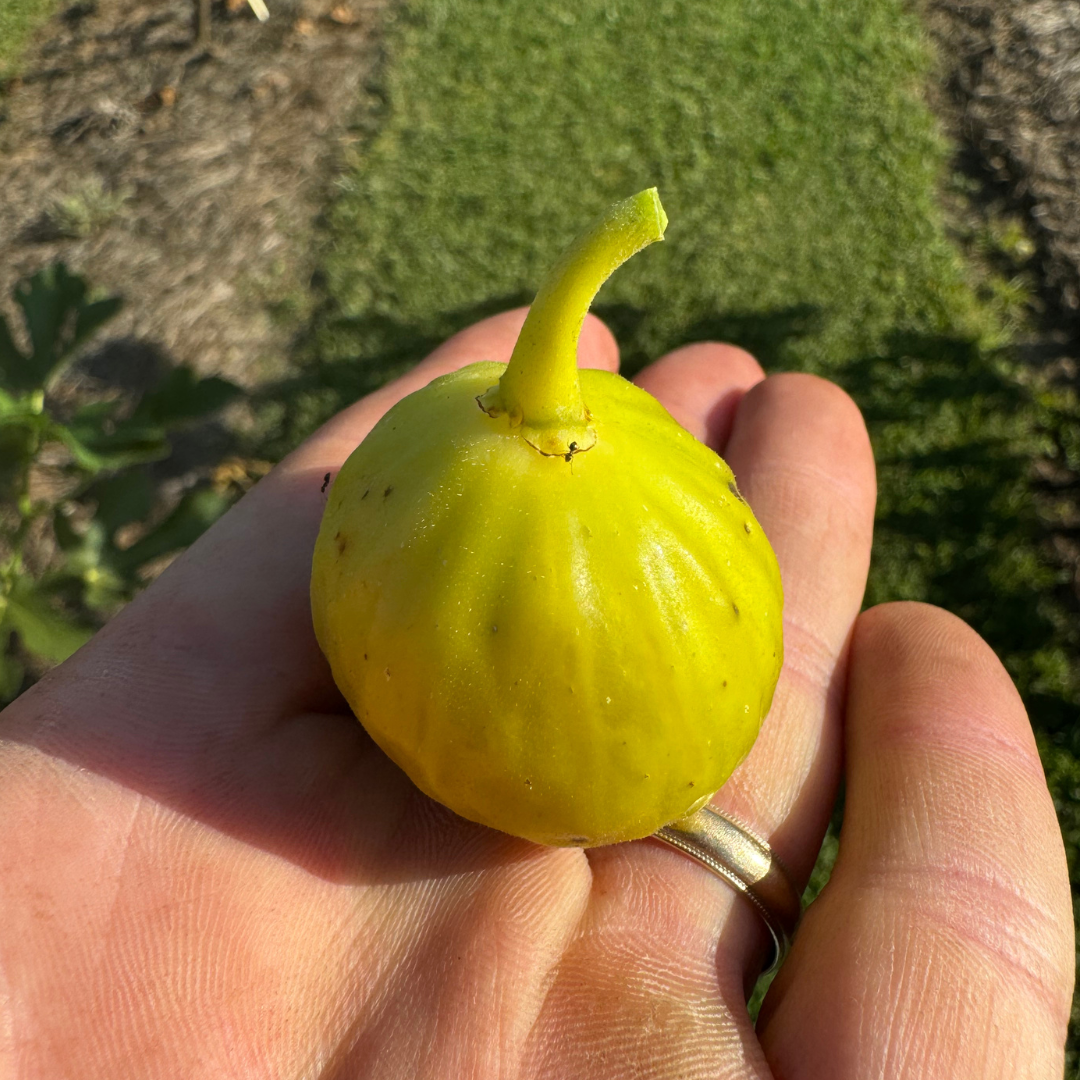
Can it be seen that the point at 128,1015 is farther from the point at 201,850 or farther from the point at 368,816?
the point at 368,816

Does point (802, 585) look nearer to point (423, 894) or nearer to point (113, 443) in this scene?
point (423, 894)

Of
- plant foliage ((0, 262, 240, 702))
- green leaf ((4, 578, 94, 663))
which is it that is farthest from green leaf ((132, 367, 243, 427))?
green leaf ((4, 578, 94, 663))

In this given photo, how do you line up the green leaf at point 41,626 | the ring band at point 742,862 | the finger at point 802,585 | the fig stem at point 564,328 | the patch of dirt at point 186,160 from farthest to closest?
the patch of dirt at point 186,160
the green leaf at point 41,626
the finger at point 802,585
the ring band at point 742,862
the fig stem at point 564,328

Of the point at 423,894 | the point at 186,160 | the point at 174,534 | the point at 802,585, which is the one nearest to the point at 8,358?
the point at 174,534

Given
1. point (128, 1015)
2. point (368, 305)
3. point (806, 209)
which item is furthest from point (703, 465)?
point (806, 209)

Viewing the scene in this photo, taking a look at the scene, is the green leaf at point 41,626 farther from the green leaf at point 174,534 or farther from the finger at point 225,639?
the finger at point 225,639

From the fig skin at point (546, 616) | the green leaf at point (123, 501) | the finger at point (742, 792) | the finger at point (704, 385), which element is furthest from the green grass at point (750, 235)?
the fig skin at point (546, 616)
